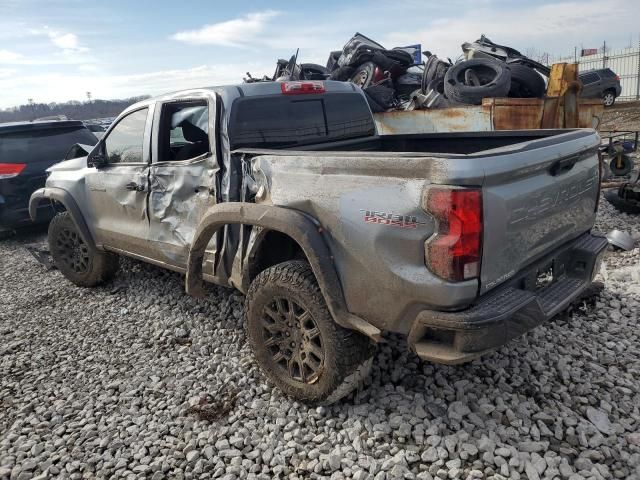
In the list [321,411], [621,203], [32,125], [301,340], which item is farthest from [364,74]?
[321,411]

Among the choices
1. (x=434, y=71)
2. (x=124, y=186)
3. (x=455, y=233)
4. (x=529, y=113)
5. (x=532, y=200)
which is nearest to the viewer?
(x=455, y=233)

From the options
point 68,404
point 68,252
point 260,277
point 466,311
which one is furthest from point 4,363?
point 466,311

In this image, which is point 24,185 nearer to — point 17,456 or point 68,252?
point 68,252

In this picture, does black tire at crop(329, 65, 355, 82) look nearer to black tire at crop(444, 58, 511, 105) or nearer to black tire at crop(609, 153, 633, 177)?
black tire at crop(444, 58, 511, 105)

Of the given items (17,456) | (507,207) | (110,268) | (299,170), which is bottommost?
(17,456)

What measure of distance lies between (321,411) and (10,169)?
6352 millimetres

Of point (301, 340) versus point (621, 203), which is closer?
point (301, 340)

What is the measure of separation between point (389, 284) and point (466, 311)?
375 mm

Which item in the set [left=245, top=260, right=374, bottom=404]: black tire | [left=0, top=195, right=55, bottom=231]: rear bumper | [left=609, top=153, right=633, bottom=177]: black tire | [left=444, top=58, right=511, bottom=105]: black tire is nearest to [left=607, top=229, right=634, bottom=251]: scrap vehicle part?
[left=444, top=58, right=511, bottom=105]: black tire

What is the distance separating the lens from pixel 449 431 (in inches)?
104

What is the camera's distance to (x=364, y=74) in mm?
9797

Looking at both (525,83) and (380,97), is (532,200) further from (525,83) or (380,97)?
(380,97)

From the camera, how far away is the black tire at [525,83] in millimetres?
7482

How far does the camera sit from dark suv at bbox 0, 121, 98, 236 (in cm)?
701
